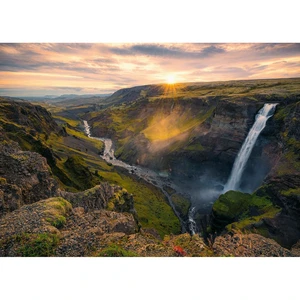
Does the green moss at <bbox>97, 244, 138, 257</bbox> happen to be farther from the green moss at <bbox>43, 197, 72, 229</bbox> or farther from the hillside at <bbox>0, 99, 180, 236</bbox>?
the hillside at <bbox>0, 99, 180, 236</bbox>

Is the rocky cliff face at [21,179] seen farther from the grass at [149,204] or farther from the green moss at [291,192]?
the green moss at [291,192]

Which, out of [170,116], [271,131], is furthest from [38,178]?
[170,116]

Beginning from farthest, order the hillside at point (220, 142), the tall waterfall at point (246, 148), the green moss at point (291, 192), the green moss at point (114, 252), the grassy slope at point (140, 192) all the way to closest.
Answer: the tall waterfall at point (246, 148), the grassy slope at point (140, 192), the hillside at point (220, 142), the green moss at point (291, 192), the green moss at point (114, 252)

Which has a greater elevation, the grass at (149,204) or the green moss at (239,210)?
the green moss at (239,210)

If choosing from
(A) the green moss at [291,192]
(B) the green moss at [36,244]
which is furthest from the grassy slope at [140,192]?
(B) the green moss at [36,244]

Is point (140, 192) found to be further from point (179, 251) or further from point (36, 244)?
point (36, 244)

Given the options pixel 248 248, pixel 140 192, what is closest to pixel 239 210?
pixel 248 248
